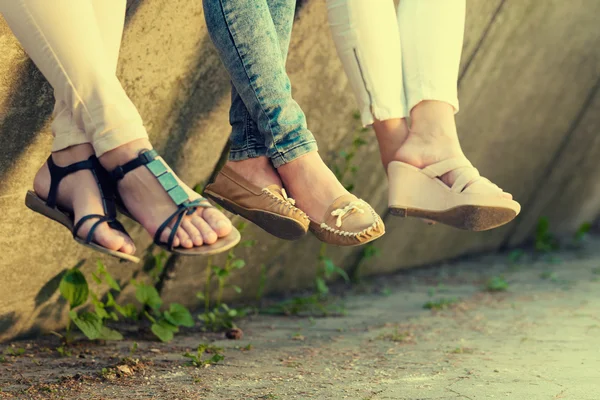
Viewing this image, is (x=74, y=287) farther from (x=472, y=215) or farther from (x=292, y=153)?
(x=472, y=215)

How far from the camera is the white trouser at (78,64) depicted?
5.19ft

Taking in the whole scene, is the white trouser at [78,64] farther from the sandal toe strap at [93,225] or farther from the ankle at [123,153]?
the sandal toe strap at [93,225]

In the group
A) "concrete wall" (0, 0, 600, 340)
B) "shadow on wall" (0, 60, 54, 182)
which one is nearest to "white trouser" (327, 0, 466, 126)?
"concrete wall" (0, 0, 600, 340)

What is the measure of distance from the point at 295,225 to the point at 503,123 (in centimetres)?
195

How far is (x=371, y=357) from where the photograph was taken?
221 cm

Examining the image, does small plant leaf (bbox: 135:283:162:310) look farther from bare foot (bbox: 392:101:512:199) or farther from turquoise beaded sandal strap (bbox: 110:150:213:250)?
bare foot (bbox: 392:101:512:199)

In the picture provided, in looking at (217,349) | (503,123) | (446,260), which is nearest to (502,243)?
(446,260)

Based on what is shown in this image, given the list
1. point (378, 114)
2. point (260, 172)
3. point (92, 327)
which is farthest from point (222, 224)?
point (92, 327)

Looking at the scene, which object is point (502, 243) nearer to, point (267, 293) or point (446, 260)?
point (446, 260)

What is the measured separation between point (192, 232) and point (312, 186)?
331 mm

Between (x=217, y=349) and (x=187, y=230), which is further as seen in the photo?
(x=217, y=349)

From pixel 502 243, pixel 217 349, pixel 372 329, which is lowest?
pixel 502 243

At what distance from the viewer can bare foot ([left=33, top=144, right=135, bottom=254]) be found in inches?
62.1

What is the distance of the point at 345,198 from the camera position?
1.81m
